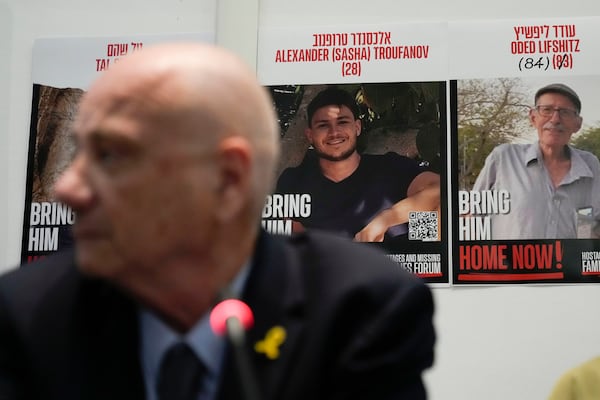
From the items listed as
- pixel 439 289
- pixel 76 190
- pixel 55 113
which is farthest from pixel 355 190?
pixel 76 190

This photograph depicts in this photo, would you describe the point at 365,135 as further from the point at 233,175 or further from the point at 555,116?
the point at 233,175

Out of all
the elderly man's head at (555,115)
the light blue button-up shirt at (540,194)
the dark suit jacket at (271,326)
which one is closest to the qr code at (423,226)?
the light blue button-up shirt at (540,194)

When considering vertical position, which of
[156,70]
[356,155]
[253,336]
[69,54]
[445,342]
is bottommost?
[445,342]

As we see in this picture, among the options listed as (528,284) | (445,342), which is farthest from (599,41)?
(445,342)

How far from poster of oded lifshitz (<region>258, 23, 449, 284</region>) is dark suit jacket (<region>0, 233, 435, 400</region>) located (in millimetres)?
1277

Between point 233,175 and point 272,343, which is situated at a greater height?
point 233,175

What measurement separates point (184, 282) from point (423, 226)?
4.68ft

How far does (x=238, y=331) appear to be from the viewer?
2.04 feet

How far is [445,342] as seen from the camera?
2039 millimetres

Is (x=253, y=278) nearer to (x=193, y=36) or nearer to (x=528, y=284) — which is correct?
(x=528, y=284)

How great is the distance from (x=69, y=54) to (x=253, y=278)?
5.84 ft

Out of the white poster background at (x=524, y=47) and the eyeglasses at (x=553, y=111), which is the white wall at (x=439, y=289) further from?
the eyeglasses at (x=553, y=111)

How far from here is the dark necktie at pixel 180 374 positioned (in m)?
0.71

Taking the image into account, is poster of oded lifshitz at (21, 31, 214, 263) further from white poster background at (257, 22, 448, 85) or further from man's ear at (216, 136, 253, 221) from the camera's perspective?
man's ear at (216, 136, 253, 221)
